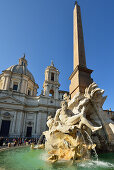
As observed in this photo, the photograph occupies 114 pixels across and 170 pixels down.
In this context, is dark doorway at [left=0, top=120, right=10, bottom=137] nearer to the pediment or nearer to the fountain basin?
the pediment

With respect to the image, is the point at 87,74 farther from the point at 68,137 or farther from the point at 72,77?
the point at 68,137

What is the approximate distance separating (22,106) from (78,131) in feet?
71.9

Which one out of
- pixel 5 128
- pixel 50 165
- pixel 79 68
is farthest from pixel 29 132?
pixel 50 165

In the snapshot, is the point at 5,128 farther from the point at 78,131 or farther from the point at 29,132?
the point at 78,131

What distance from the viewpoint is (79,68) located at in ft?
22.8

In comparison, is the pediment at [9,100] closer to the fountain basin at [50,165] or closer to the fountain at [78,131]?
the fountain at [78,131]

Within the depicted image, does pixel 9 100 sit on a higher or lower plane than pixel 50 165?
higher

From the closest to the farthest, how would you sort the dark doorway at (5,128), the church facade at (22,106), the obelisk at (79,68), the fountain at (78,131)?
the fountain at (78,131), the obelisk at (79,68), the dark doorway at (5,128), the church facade at (22,106)

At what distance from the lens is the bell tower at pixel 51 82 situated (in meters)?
28.6

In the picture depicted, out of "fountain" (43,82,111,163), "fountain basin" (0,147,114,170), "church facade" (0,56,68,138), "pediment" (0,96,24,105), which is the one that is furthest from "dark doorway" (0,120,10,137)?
"fountain basin" (0,147,114,170)

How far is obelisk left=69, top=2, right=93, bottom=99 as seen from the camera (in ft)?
21.6

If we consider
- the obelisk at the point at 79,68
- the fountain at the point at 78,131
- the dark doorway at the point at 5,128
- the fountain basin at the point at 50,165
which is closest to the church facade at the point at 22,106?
the dark doorway at the point at 5,128

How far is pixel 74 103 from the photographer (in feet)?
19.6

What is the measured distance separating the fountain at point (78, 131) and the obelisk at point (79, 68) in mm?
868
